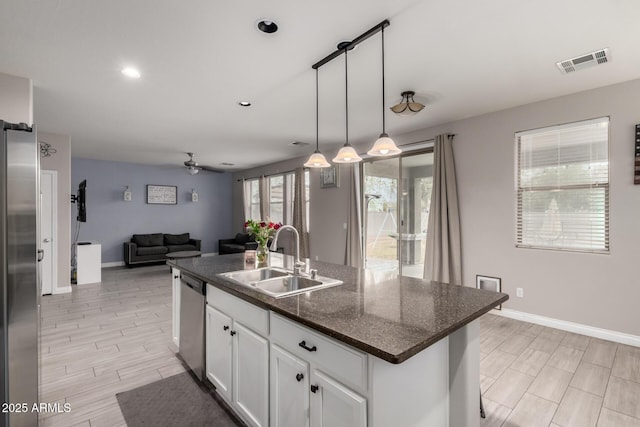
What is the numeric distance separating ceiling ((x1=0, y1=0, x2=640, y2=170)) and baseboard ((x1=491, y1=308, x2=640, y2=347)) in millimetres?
2588

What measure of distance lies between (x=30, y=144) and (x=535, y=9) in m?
3.04

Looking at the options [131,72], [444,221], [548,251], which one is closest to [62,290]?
[131,72]

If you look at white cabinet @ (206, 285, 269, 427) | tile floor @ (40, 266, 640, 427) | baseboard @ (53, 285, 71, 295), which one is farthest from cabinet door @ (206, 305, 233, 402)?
baseboard @ (53, 285, 71, 295)

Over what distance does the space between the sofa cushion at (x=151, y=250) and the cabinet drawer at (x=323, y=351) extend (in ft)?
22.9

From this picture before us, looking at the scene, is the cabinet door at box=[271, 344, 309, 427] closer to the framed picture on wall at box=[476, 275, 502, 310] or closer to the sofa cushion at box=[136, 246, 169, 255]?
the framed picture on wall at box=[476, 275, 502, 310]

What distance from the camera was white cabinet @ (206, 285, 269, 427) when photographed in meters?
1.66

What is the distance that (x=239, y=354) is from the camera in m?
1.86

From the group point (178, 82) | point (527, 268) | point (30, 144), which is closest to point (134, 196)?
point (178, 82)

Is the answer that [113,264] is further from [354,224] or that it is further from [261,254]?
[261,254]

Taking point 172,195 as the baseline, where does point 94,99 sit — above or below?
above

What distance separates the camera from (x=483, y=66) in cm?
270

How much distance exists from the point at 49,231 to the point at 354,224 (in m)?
5.13

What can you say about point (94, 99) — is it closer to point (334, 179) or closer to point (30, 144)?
point (30, 144)

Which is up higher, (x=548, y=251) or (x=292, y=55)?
(x=292, y=55)
